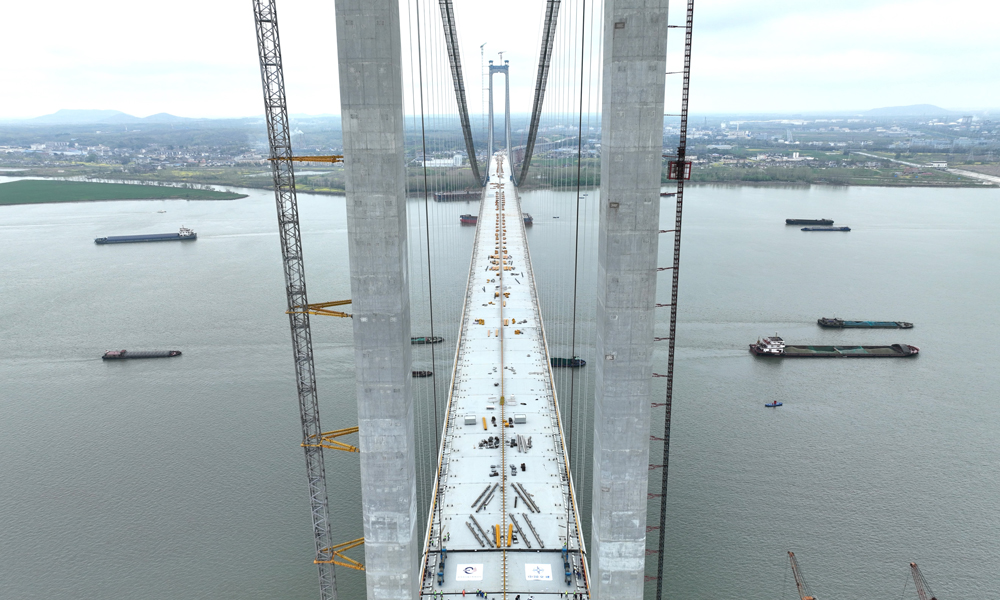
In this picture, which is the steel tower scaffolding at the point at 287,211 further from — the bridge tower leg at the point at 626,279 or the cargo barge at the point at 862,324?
the cargo barge at the point at 862,324

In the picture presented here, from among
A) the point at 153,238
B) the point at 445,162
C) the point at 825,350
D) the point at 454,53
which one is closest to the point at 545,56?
the point at 454,53

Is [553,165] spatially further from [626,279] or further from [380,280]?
[380,280]

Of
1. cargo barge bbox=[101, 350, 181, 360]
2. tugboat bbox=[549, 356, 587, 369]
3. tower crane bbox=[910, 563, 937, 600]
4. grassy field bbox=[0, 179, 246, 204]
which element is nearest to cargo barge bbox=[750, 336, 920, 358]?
tugboat bbox=[549, 356, 587, 369]

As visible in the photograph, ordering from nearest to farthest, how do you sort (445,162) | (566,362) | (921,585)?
(921,585) < (566,362) < (445,162)

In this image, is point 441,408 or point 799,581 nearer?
point 799,581

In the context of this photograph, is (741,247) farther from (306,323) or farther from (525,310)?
(306,323)

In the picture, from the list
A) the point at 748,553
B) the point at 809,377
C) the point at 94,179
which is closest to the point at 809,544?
the point at 748,553

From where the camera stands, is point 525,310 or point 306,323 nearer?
point 306,323
